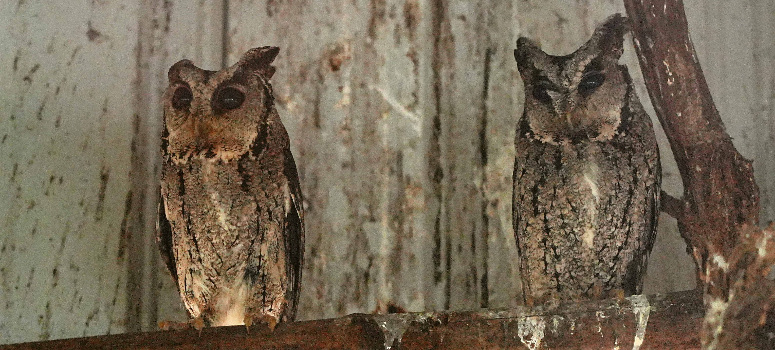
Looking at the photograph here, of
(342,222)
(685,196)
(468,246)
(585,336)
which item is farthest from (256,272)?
(685,196)

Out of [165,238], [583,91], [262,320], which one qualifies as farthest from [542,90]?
[165,238]

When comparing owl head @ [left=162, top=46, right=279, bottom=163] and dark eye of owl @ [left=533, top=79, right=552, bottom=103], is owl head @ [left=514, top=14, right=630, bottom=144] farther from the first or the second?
owl head @ [left=162, top=46, right=279, bottom=163]

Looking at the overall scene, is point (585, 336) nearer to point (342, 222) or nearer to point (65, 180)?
point (342, 222)

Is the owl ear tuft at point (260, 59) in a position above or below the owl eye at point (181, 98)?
above

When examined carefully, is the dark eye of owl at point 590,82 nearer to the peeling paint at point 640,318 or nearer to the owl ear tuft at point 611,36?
the owl ear tuft at point 611,36

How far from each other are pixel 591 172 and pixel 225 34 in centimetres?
120

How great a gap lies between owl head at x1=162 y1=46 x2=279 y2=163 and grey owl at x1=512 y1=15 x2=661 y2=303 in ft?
2.06

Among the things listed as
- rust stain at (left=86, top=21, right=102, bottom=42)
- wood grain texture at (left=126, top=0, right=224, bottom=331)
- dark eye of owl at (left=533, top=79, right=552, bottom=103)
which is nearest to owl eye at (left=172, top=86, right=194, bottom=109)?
wood grain texture at (left=126, top=0, right=224, bottom=331)

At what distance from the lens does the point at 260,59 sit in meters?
2.12

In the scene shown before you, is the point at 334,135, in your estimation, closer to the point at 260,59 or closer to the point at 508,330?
the point at 260,59

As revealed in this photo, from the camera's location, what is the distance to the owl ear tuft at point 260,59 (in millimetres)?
2096

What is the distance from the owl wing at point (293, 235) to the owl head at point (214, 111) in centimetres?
13

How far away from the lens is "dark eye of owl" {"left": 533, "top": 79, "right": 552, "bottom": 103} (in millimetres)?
2022

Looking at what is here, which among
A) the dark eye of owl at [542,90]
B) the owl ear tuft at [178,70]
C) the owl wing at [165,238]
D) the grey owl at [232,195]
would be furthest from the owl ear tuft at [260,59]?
the dark eye of owl at [542,90]
